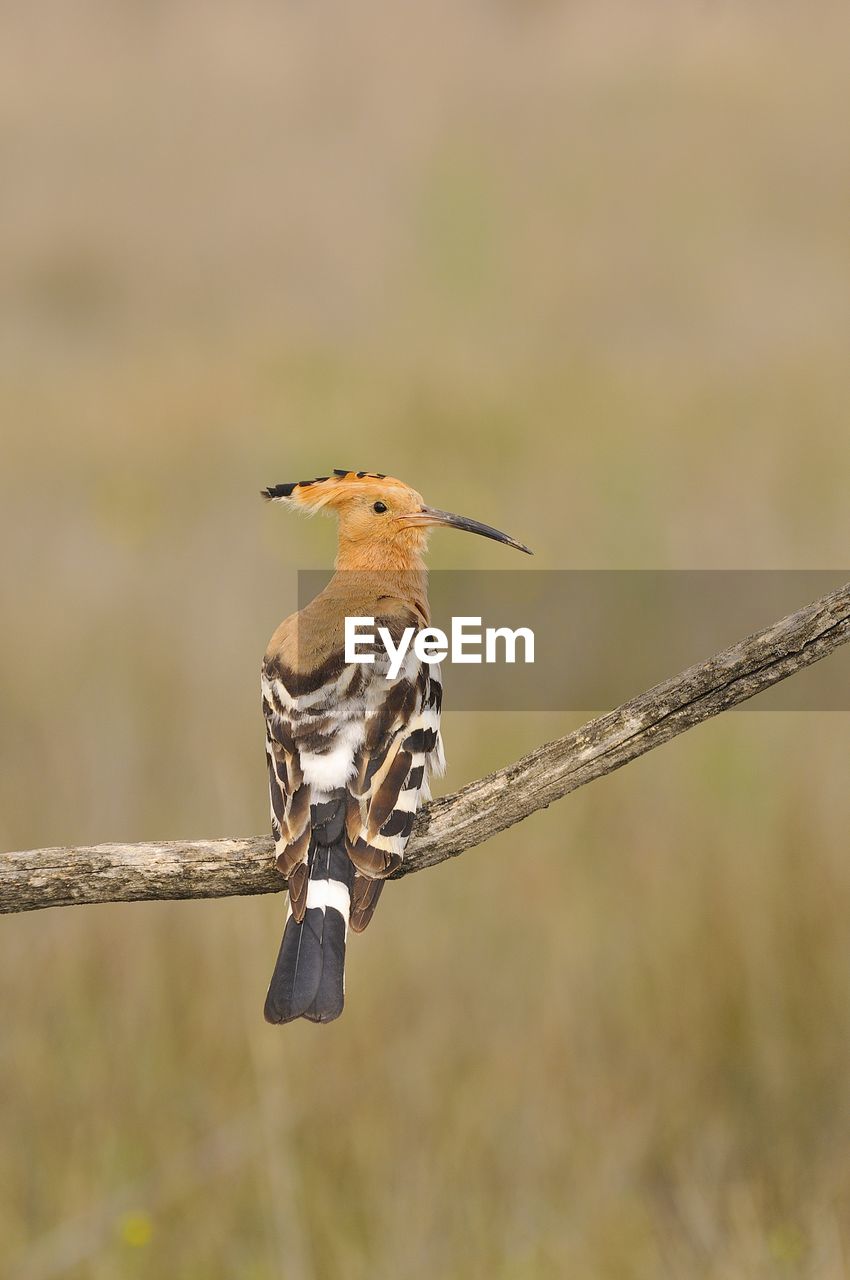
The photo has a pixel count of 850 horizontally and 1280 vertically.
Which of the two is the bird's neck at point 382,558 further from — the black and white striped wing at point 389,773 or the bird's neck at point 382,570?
the black and white striped wing at point 389,773

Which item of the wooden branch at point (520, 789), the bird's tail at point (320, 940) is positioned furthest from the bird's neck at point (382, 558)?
the wooden branch at point (520, 789)

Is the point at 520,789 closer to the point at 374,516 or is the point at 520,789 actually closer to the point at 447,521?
the point at 447,521

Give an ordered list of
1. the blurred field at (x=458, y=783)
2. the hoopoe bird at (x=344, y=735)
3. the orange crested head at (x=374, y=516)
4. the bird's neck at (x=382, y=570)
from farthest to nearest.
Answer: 1. the blurred field at (x=458, y=783)
2. the bird's neck at (x=382, y=570)
3. the orange crested head at (x=374, y=516)
4. the hoopoe bird at (x=344, y=735)

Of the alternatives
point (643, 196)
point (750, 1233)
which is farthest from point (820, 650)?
point (643, 196)

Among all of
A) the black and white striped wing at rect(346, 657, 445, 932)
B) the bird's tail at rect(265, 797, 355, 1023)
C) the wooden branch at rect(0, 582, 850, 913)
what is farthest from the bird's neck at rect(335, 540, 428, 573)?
the wooden branch at rect(0, 582, 850, 913)

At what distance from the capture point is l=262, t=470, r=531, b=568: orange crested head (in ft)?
9.78

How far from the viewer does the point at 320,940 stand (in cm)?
219

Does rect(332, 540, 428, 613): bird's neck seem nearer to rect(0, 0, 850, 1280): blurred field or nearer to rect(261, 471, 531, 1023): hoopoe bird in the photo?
rect(261, 471, 531, 1023): hoopoe bird

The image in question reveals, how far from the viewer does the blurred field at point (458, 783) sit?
14.6ft

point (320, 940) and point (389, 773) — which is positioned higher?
point (389, 773)

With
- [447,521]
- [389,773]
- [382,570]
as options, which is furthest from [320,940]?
[382,570]

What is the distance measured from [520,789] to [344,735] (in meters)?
0.68

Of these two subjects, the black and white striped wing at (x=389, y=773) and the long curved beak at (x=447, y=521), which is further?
the long curved beak at (x=447, y=521)

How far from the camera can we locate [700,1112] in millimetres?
4816
